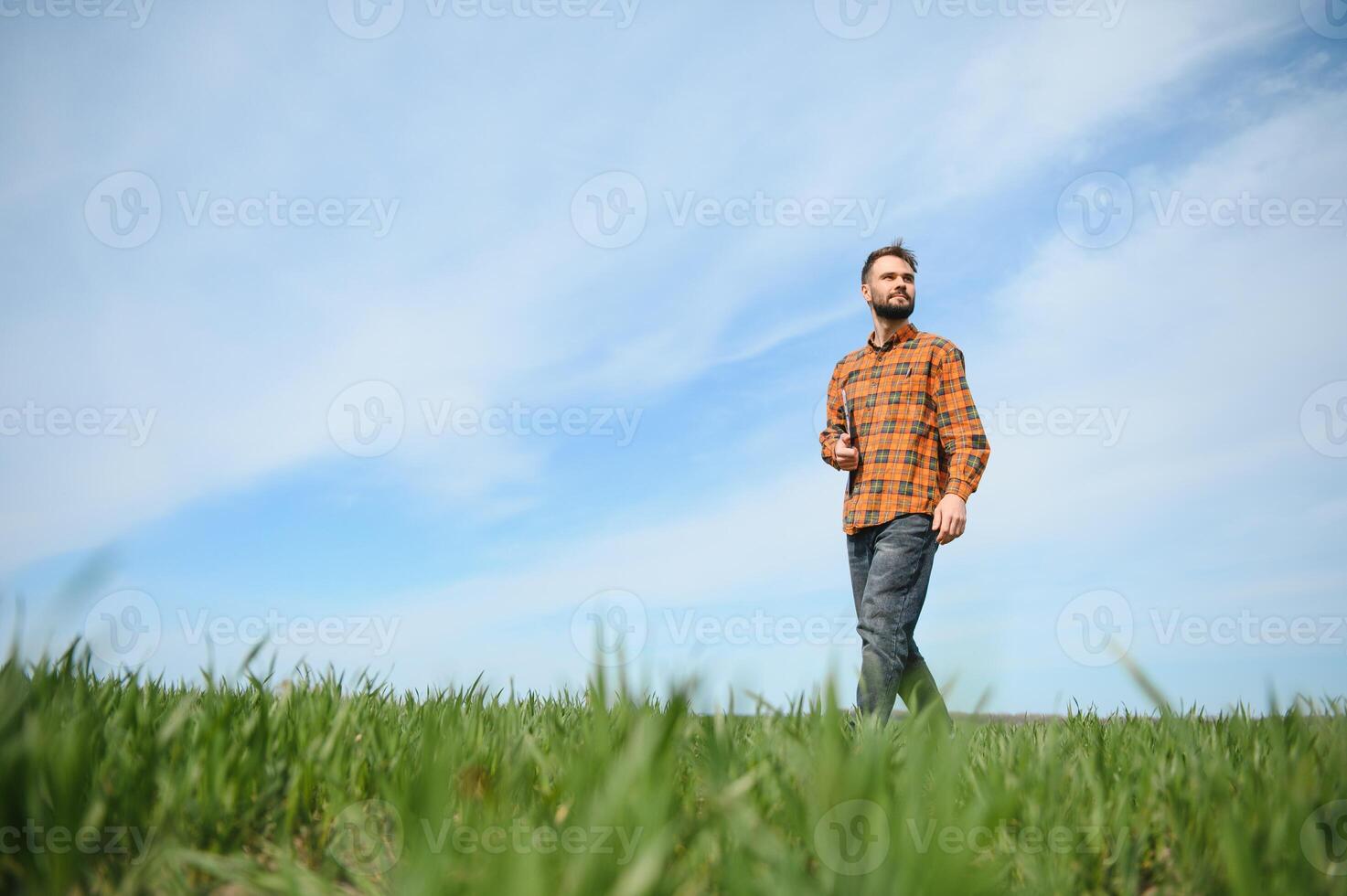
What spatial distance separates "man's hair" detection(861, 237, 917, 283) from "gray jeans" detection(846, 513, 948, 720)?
1523 millimetres

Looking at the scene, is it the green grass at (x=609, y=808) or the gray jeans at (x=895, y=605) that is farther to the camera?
the gray jeans at (x=895, y=605)

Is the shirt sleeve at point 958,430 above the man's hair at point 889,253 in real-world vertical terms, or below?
below

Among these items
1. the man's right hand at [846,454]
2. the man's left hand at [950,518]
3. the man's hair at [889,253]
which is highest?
the man's hair at [889,253]

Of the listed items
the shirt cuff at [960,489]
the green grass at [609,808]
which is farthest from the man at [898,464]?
the green grass at [609,808]

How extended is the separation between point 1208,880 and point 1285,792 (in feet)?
1.06

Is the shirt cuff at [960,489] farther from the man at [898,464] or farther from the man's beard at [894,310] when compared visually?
the man's beard at [894,310]

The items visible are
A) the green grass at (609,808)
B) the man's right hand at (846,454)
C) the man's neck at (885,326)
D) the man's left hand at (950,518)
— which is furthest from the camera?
the man's neck at (885,326)

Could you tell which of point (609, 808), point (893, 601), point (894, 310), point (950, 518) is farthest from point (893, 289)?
point (609, 808)

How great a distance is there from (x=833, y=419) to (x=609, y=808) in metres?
4.27

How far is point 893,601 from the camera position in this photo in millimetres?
4758

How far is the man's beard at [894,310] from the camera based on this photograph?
17.5ft

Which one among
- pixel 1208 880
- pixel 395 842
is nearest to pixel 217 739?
pixel 395 842

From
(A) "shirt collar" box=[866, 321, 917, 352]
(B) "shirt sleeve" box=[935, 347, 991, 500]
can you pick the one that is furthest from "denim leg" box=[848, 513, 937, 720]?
(A) "shirt collar" box=[866, 321, 917, 352]

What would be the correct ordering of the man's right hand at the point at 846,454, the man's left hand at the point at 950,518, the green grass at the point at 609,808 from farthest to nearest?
the man's right hand at the point at 846,454, the man's left hand at the point at 950,518, the green grass at the point at 609,808
